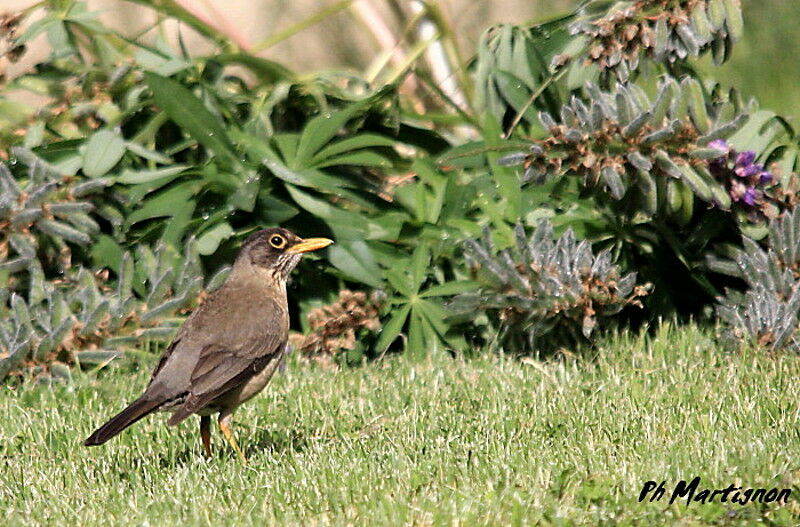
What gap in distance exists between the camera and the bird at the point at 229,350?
4875mm

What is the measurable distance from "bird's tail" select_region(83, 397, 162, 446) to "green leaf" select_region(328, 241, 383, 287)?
76.0 inches

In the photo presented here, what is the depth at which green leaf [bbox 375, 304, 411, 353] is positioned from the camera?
6.50m

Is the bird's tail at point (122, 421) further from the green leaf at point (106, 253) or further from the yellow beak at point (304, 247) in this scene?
the green leaf at point (106, 253)

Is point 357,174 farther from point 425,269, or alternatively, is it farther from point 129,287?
point 129,287

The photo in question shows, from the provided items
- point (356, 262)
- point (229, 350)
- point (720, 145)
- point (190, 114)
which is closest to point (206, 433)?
point (229, 350)

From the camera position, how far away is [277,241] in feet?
18.9

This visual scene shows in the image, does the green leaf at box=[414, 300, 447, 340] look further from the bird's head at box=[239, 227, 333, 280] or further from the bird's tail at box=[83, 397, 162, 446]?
the bird's tail at box=[83, 397, 162, 446]

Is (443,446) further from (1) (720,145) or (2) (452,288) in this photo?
(1) (720,145)

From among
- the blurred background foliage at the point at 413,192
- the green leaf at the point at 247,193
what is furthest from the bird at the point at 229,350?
the blurred background foliage at the point at 413,192

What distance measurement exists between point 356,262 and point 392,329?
407mm

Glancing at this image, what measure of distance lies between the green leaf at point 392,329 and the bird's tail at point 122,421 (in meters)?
1.89

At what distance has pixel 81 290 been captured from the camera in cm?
641

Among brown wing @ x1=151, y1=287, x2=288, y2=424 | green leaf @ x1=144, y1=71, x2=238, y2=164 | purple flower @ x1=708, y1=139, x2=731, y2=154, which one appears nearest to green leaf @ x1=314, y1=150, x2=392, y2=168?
green leaf @ x1=144, y1=71, x2=238, y2=164

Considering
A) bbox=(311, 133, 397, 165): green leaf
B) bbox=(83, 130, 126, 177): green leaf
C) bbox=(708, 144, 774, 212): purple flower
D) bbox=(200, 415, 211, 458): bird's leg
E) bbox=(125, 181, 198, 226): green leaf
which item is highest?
bbox=(83, 130, 126, 177): green leaf
